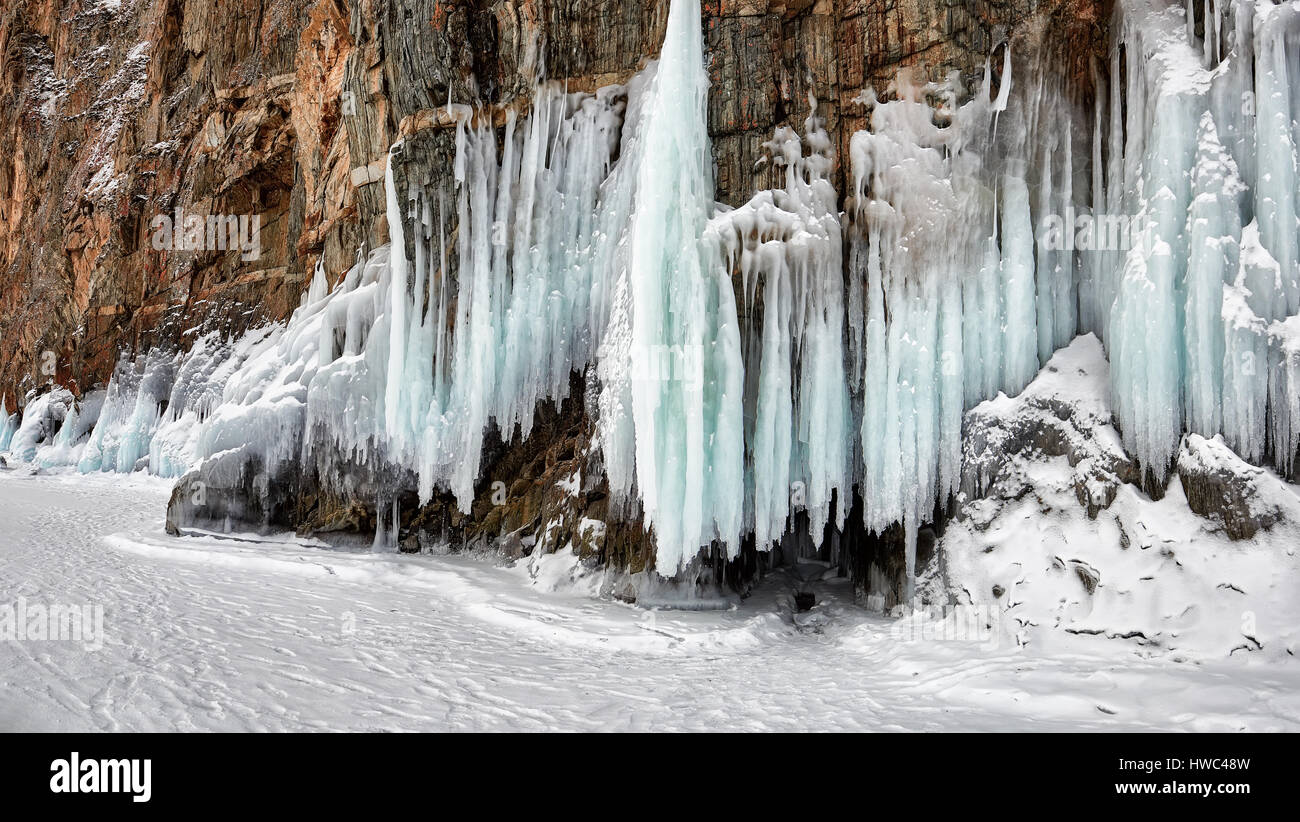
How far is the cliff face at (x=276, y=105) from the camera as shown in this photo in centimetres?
884

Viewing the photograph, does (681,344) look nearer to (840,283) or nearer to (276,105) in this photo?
(840,283)

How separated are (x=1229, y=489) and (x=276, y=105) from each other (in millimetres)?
22819

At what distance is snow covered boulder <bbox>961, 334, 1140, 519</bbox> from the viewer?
6762mm

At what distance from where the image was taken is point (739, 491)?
805cm

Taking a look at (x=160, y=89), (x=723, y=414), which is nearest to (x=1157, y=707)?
(x=723, y=414)

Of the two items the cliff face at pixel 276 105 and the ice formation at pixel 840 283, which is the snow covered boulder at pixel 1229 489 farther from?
the cliff face at pixel 276 105

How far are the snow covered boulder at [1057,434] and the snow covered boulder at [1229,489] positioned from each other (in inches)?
19.3

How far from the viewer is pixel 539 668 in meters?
6.04

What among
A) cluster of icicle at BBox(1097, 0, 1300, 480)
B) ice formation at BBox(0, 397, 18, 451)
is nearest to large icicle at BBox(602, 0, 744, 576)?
cluster of icicle at BBox(1097, 0, 1300, 480)

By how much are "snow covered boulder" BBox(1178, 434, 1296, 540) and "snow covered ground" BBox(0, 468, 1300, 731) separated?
1100 millimetres

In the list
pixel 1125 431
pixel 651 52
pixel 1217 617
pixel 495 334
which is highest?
pixel 651 52

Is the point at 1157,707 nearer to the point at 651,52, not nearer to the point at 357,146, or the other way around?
the point at 651,52

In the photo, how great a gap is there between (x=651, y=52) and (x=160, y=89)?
24160mm

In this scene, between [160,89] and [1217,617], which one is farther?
[160,89]
